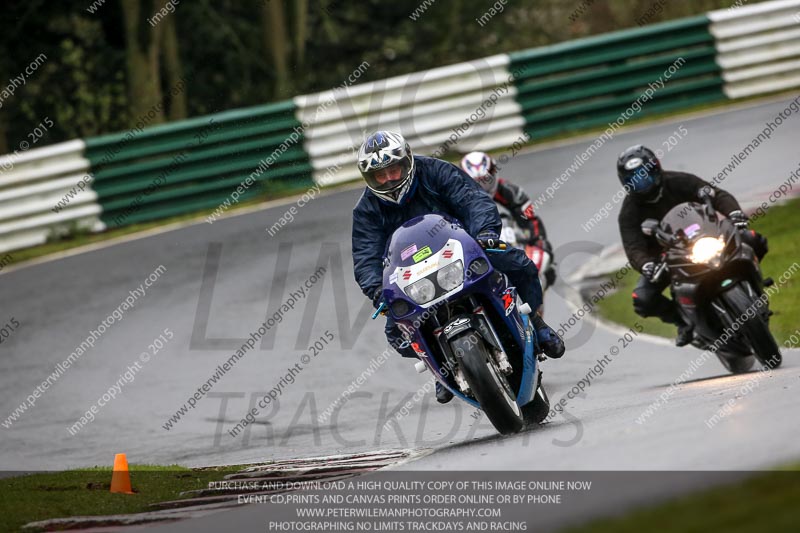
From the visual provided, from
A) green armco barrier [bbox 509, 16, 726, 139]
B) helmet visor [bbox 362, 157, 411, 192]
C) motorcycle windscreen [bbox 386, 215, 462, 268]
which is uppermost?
helmet visor [bbox 362, 157, 411, 192]

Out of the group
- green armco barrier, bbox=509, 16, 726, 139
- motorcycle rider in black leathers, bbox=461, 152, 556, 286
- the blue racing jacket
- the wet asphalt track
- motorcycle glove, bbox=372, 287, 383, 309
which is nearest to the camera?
the wet asphalt track

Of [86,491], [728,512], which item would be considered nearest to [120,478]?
[86,491]

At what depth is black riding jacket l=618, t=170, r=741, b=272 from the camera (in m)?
9.97

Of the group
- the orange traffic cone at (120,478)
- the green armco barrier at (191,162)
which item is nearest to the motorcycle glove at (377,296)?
the orange traffic cone at (120,478)

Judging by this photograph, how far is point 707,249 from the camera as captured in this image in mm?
9203

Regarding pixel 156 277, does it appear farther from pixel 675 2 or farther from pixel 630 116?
pixel 675 2

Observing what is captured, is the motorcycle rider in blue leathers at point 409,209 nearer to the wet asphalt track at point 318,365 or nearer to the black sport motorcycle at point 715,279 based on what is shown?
the wet asphalt track at point 318,365

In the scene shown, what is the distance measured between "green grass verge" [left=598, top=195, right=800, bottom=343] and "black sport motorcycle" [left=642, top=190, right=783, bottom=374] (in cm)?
148

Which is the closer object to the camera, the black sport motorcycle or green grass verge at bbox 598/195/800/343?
the black sport motorcycle

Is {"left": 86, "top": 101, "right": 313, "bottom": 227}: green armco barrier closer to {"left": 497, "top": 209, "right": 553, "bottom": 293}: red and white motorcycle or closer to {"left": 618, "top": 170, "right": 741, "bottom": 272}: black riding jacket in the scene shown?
{"left": 497, "top": 209, "right": 553, "bottom": 293}: red and white motorcycle

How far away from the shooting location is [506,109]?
18.7 metres

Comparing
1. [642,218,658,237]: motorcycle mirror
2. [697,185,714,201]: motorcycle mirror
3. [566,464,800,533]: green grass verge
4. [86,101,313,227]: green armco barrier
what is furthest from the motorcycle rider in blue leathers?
[86,101,313,227]: green armco barrier

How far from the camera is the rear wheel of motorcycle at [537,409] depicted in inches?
323

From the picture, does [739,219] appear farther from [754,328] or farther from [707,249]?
[754,328]
